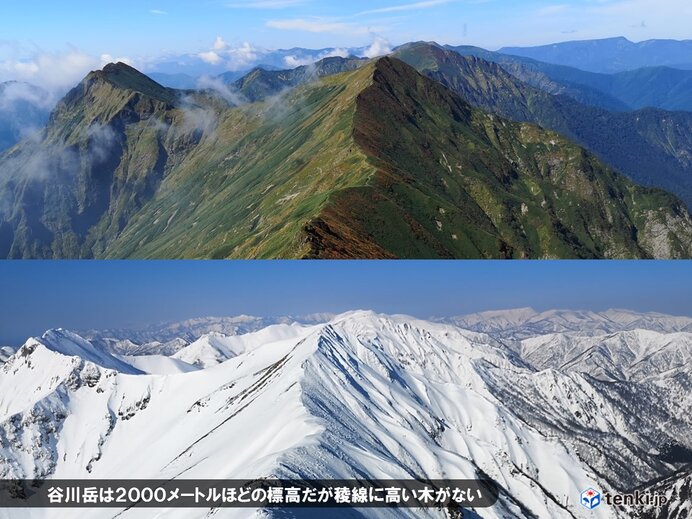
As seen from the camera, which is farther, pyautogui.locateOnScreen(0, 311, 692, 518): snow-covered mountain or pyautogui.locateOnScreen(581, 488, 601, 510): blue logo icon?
pyautogui.locateOnScreen(0, 311, 692, 518): snow-covered mountain

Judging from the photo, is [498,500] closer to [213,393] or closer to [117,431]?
[213,393]

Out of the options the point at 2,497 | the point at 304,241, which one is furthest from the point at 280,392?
the point at 2,497
